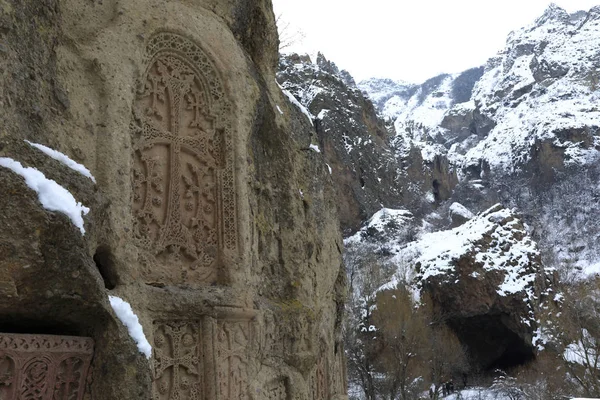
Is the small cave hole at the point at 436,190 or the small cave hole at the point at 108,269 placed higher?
the small cave hole at the point at 436,190

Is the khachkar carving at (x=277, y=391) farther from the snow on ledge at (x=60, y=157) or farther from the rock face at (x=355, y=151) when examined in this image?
the rock face at (x=355, y=151)

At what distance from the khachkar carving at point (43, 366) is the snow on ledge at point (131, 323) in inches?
9.0

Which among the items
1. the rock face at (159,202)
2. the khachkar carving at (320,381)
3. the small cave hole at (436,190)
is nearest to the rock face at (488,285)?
the khachkar carving at (320,381)

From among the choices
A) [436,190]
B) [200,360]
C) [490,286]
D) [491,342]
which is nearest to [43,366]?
[200,360]

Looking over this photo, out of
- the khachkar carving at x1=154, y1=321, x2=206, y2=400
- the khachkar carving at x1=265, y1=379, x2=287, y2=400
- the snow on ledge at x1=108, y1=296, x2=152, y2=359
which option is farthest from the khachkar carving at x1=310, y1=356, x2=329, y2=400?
the snow on ledge at x1=108, y1=296, x2=152, y2=359

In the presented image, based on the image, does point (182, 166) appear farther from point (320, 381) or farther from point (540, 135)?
point (540, 135)

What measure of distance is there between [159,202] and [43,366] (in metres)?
1.69

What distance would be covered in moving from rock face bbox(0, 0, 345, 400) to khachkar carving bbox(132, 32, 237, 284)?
0.01m

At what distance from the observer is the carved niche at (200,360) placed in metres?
4.40

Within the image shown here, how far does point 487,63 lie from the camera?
12681 cm

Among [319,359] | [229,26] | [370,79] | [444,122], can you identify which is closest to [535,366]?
[319,359]

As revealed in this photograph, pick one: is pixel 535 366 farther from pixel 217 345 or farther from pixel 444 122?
pixel 444 122

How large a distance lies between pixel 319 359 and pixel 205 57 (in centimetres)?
338

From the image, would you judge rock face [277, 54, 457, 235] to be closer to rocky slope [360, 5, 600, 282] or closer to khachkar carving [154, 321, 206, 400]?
rocky slope [360, 5, 600, 282]
